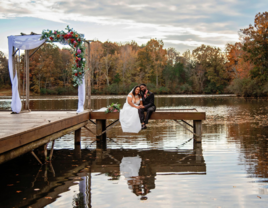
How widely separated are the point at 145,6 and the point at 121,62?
25.8 metres

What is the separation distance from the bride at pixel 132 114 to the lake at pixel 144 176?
0.63 m

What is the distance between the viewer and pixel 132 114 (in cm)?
984

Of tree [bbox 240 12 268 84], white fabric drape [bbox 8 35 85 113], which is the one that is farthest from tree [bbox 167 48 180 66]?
white fabric drape [bbox 8 35 85 113]

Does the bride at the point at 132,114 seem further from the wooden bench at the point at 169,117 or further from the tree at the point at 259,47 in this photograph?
the tree at the point at 259,47

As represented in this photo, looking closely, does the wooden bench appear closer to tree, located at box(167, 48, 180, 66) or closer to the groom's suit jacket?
the groom's suit jacket

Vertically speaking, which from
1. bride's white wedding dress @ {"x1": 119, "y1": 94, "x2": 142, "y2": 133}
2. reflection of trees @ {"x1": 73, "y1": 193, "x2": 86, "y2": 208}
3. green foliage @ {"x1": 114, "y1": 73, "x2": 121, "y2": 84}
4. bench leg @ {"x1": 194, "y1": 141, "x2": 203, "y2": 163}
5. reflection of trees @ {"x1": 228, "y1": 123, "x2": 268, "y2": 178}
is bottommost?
reflection of trees @ {"x1": 73, "y1": 193, "x2": 86, "y2": 208}

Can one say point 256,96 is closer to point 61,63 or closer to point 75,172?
point 61,63

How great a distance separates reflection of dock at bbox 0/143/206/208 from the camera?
537cm

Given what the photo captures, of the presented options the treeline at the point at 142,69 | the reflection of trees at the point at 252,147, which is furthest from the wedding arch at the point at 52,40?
the treeline at the point at 142,69

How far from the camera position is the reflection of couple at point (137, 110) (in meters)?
9.76

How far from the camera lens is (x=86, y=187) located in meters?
5.75

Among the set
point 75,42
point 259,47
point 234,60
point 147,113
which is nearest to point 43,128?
point 147,113

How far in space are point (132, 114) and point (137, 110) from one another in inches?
8.2

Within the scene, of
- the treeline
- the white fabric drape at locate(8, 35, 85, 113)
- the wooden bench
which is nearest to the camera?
the wooden bench
